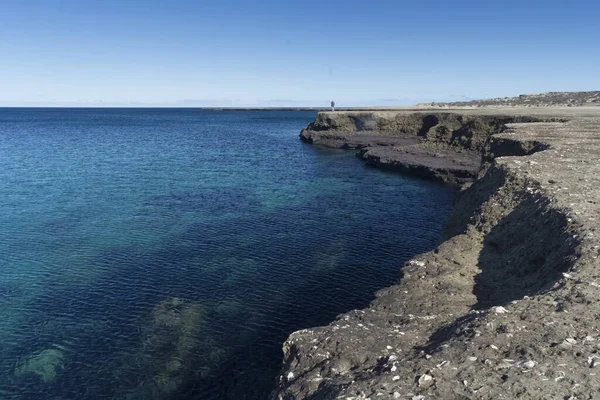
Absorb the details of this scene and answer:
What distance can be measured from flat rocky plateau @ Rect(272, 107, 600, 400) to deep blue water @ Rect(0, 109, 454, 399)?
512cm

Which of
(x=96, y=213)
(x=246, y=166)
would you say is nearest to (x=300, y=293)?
(x=96, y=213)

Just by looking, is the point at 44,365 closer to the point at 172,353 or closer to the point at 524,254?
the point at 172,353

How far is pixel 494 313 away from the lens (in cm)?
1243

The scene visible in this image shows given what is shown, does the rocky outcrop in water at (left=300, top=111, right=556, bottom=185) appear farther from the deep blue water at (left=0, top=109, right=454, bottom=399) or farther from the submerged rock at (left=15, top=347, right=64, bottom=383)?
the submerged rock at (left=15, top=347, right=64, bottom=383)

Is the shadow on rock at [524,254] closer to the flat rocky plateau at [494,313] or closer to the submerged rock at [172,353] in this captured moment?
the flat rocky plateau at [494,313]

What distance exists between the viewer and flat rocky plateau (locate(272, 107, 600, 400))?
9.60m

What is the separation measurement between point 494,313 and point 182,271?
2000 cm

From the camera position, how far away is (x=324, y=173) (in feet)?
211

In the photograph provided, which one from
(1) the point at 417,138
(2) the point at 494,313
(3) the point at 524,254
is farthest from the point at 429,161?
(2) the point at 494,313

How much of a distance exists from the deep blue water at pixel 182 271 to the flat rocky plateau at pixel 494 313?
512cm

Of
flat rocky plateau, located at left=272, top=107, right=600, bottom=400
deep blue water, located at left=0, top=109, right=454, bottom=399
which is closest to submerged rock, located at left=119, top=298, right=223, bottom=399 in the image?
deep blue water, located at left=0, top=109, right=454, bottom=399

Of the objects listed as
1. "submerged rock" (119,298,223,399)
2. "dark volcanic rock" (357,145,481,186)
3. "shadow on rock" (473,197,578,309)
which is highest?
"shadow on rock" (473,197,578,309)

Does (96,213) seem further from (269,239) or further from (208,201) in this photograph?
(269,239)

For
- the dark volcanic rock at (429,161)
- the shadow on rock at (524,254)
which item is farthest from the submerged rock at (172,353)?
the dark volcanic rock at (429,161)
